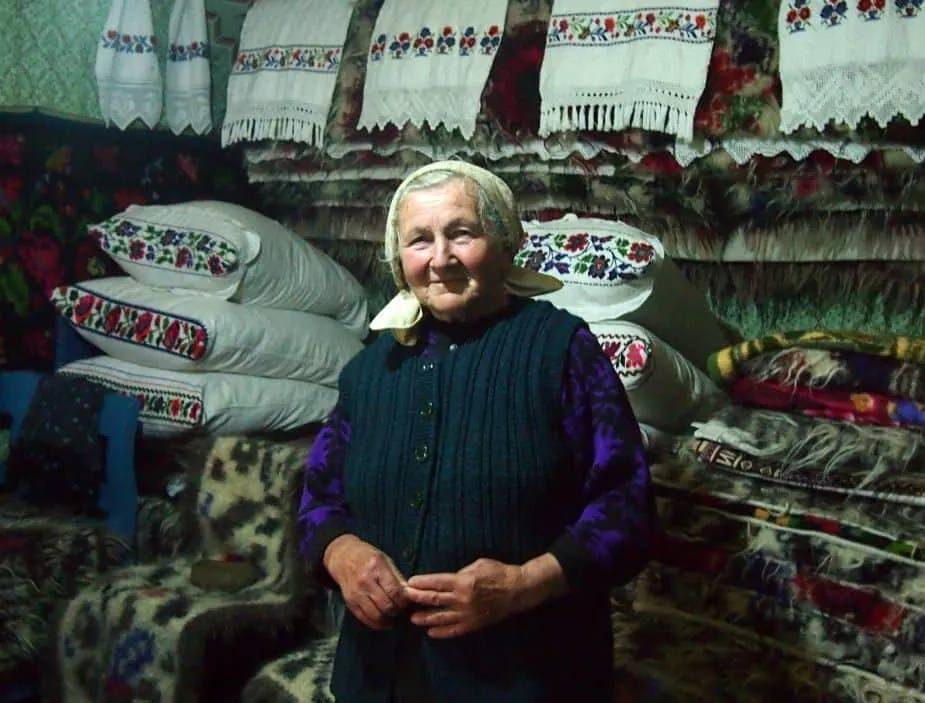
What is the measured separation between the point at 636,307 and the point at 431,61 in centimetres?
Answer: 97

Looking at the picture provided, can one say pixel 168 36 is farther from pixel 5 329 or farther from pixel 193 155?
pixel 5 329

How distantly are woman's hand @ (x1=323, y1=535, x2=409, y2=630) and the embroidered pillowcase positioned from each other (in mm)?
742

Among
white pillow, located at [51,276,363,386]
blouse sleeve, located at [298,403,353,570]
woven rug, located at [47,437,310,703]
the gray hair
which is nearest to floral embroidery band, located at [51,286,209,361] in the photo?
white pillow, located at [51,276,363,386]

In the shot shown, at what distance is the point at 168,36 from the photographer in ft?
9.46

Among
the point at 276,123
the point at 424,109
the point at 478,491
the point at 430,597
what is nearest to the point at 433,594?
the point at 430,597

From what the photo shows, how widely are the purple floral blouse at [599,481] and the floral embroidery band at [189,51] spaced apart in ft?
6.36

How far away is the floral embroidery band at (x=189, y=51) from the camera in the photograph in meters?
2.82

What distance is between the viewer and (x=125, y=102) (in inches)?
107

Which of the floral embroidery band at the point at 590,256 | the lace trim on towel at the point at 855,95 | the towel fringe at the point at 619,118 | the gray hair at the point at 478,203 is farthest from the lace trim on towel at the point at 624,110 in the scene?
the gray hair at the point at 478,203

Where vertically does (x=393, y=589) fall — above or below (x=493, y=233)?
below

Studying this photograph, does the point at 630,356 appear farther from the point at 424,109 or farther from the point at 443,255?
the point at 424,109

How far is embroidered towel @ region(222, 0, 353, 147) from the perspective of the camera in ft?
8.71

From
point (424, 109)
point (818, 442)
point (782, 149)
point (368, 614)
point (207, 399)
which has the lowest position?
point (368, 614)

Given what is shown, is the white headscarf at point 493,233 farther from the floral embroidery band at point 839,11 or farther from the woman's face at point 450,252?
the floral embroidery band at point 839,11
